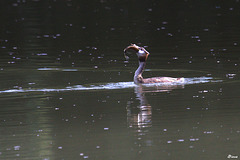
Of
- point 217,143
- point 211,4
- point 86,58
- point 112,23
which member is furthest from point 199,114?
point 211,4

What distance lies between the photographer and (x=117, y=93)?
57.2ft

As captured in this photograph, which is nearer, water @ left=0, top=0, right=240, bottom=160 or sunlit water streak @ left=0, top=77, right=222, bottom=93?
water @ left=0, top=0, right=240, bottom=160

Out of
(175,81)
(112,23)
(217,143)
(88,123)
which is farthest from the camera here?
(112,23)

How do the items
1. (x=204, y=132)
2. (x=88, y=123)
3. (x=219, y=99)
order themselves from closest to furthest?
1. (x=204, y=132)
2. (x=88, y=123)
3. (x=219, y=99)

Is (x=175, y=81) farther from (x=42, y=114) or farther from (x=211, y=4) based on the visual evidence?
(x=211, y=4)

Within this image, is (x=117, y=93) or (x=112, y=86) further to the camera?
(x=112, y=86)

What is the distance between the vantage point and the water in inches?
486

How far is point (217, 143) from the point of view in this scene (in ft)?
40.1

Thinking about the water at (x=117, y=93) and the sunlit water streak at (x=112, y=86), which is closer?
the water at (x=117, y=93)

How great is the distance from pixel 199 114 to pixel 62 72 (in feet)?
23.7

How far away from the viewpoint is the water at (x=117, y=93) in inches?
486

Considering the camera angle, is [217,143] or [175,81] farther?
[175,81]

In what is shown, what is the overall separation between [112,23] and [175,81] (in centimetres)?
1837

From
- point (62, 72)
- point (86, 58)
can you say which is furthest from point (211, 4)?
point (62, 72)
